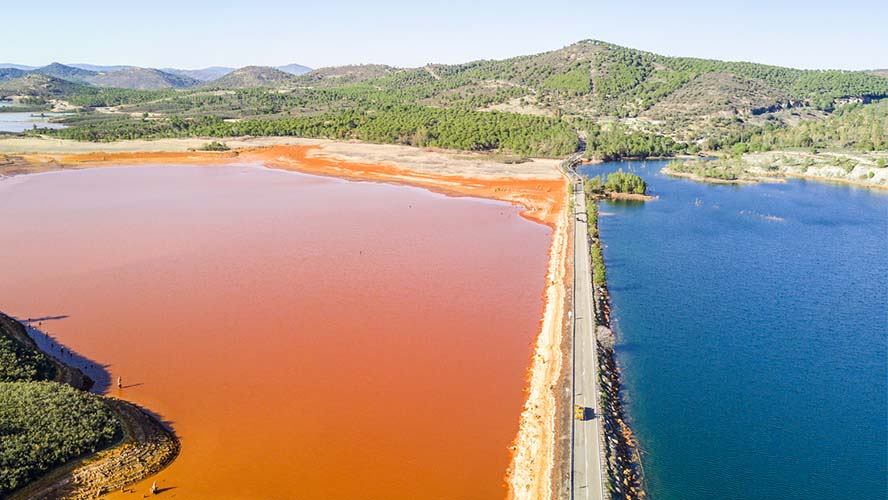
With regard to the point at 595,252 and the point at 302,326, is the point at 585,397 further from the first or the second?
the point at 595,252

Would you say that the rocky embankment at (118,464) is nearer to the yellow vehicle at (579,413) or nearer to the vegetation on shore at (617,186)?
the yellow vehicle at (579,413)

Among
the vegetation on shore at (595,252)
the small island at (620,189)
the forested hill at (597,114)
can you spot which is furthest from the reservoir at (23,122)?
the vegetation on shore at (595,252)

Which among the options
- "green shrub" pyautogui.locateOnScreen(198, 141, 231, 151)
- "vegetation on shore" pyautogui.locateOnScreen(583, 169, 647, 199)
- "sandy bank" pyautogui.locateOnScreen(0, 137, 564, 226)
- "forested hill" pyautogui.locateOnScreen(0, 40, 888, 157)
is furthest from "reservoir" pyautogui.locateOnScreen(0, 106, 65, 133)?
"vegetation on shore" pyautogui.locateOnScreen(583, 169, 647, 199)

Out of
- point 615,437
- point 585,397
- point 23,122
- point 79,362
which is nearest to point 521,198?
point 585,397

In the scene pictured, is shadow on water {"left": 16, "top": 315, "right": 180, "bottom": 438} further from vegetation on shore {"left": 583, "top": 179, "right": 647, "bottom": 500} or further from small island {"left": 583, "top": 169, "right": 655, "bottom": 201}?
small island {"left": 583, "top": 169, "right": 655, "bottom": 201}

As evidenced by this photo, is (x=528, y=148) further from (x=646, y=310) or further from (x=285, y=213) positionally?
(x=646, y=310)

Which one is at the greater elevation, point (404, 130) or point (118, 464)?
point (404, 130)
